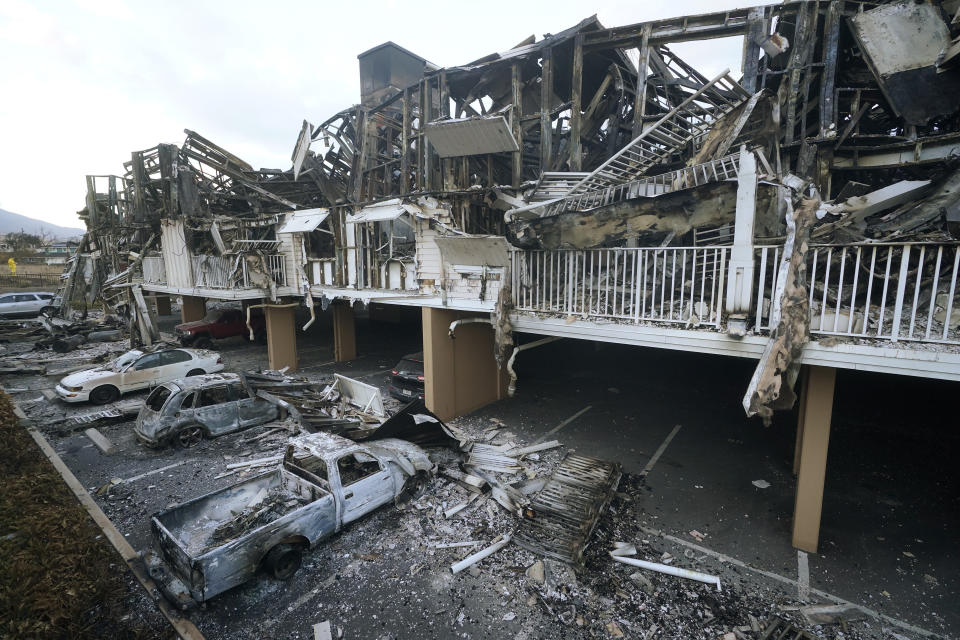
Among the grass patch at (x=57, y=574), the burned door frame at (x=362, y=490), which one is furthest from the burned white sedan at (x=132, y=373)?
the burned door frame at (x=362, y=490)

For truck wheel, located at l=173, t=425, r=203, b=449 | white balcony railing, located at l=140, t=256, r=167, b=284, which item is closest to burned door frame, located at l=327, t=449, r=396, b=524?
truck wheel, located at l=173, t=425, r=203, b=449

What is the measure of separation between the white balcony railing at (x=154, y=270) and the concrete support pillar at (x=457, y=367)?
15364 mm

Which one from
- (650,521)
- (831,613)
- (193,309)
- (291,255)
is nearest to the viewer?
(831,613)

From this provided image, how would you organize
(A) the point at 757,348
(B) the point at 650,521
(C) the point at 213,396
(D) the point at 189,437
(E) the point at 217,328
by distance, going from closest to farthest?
1. (A) the point at 757,348
2. (B) the point at 650,521
3. (D) the point at 189,437
4. (C) the point at 213,396
5. (E) the point at 217,328

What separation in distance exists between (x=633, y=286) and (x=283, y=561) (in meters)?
7.06

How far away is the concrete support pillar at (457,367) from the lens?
10.9m

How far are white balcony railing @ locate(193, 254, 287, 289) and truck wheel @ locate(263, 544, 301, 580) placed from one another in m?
11.7

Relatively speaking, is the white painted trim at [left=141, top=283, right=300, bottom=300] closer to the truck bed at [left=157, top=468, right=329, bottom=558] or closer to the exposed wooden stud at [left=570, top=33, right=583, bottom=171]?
the truck bed at [left=157, top=468, right=329, bottom=558]

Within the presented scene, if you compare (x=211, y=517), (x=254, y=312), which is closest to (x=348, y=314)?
(x=254, y=312)

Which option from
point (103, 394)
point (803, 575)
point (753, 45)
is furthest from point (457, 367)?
point (753, 45)

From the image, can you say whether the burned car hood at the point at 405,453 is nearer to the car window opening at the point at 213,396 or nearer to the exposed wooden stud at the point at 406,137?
the car window opening at the point at 213,396

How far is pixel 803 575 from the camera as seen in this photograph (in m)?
5.77

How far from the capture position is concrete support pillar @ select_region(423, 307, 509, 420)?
10.9 metres

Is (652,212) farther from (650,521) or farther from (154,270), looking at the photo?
(154,270)
